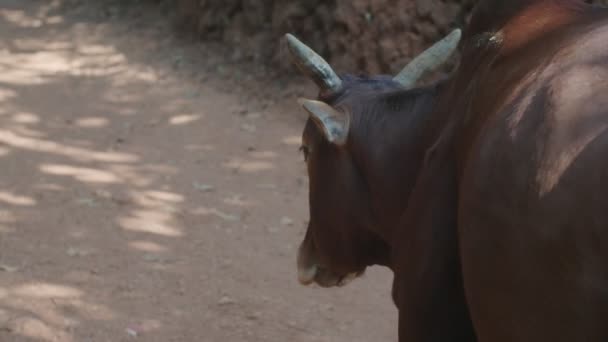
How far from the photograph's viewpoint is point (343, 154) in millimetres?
4156

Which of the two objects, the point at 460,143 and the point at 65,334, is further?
the point at 65,334

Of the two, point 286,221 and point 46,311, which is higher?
point 46,311

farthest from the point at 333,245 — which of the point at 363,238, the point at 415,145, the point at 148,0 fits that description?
the point at 148,0

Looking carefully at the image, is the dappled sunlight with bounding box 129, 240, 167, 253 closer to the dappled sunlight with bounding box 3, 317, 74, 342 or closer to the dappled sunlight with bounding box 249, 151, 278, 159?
the dappled sunlight with bounding box 3, 317, 74, 342

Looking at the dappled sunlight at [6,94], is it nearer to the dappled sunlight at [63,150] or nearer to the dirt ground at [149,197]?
the dirt ground at [149,197]

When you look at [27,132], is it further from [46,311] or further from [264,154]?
[46,311]

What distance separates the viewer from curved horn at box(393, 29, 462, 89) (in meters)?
4.44

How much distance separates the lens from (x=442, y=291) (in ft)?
11.1

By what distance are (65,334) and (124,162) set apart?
2297 millimetres

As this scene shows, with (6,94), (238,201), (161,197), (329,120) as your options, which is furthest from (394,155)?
(6,94)

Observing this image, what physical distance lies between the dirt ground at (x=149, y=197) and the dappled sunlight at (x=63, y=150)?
0.06 feet

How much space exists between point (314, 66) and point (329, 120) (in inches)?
11.3

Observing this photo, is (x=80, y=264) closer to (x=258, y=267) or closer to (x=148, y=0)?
(x=258, y=267)

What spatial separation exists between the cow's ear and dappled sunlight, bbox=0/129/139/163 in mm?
3669
